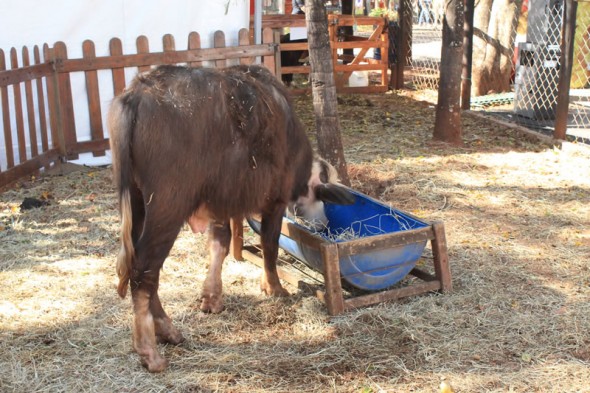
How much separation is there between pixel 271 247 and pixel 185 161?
1.20m

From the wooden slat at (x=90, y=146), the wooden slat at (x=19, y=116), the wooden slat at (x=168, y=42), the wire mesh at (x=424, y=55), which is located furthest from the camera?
the wire mesh at (x=424, y=55)

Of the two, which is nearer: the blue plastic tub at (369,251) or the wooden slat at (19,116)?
the blue plastic tub at (369,251)

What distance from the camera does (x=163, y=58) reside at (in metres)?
8.28

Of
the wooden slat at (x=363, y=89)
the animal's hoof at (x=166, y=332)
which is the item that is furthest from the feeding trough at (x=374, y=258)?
the wooden slat at (x=363, y=89)

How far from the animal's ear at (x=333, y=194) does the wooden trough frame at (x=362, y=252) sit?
33 cm

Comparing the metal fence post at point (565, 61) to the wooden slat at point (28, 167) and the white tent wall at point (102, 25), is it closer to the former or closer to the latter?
the white tent wall at point (102, 25)

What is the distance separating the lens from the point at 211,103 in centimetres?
377

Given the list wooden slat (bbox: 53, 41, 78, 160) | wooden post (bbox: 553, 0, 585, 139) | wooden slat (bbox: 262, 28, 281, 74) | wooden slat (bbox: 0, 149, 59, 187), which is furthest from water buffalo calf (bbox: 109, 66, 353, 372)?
wooden post (bbox: 553, 0, 585, 139)

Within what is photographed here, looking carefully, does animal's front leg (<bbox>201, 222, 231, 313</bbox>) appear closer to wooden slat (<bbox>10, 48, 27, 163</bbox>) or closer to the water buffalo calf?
the water buffalo calf

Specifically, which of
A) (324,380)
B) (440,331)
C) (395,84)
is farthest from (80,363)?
(395,84)

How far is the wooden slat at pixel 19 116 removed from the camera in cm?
724

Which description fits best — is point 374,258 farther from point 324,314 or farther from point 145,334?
point 145,334

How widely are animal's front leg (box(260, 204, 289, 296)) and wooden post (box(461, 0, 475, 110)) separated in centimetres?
630

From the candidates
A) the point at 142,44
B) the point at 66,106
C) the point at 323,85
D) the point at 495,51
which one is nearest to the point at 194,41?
the point at 142,44
